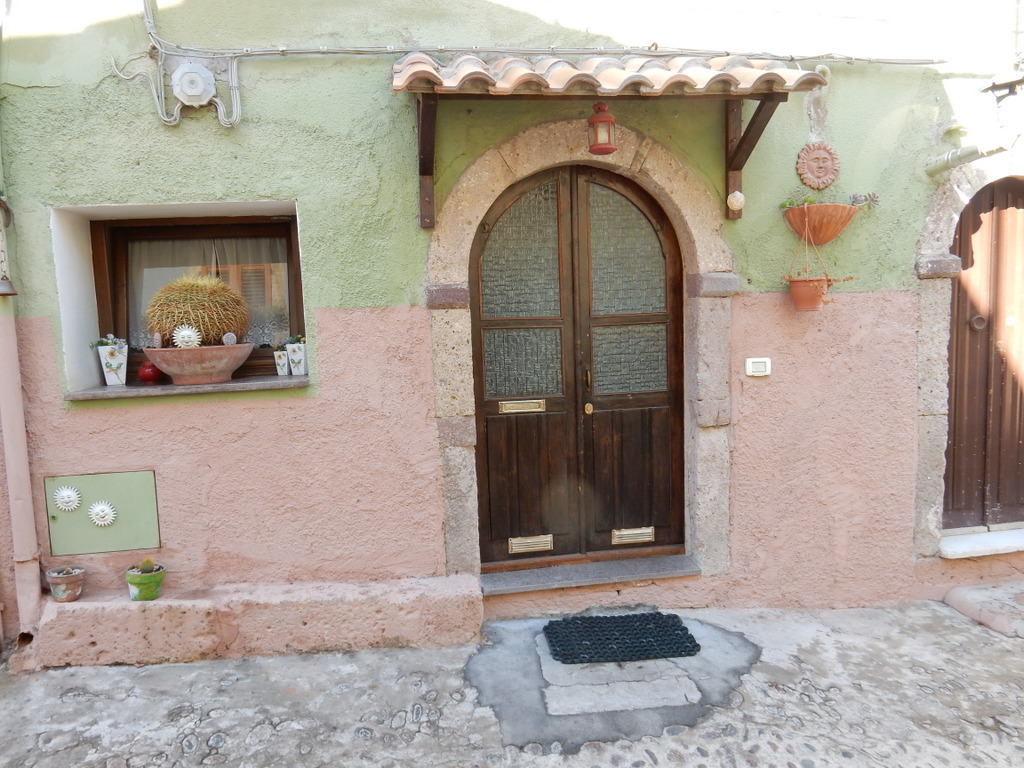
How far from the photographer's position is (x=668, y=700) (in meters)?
2.89

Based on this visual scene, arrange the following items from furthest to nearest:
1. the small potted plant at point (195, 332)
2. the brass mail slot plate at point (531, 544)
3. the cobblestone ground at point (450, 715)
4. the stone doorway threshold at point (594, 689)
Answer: the brass mail slot plate at point (531, 544)
the small potted plant at point (195, 332)
the stone doorway threshold at point (594, 689)
the cobblestone ground at point (450, 715)

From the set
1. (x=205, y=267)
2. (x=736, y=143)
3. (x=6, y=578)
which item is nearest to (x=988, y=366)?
(x=736, y=143)

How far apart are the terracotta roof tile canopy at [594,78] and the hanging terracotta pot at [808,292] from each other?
3.13 ft

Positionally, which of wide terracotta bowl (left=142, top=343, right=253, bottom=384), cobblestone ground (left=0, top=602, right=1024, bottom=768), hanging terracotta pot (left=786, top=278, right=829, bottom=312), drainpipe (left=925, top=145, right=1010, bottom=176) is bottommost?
cobblestone ground (left=0, top=602, right=1024, bottom=768)

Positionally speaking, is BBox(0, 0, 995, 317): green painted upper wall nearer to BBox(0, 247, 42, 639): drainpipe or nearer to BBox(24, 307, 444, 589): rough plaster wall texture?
BBox(0, 247, 42, 639): drainpipe

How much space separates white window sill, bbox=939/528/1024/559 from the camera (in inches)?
151

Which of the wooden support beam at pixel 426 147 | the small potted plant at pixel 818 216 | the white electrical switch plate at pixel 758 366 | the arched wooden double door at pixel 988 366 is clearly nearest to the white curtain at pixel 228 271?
the wooden support beam at pixel 426 147

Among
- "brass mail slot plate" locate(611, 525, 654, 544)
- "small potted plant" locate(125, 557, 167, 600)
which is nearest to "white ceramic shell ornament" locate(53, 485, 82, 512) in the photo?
"small potted plant" locate(125, 557, 167, 600)

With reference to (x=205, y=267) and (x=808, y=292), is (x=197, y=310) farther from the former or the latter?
(x=808, y=292)

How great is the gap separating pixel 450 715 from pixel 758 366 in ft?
7.78

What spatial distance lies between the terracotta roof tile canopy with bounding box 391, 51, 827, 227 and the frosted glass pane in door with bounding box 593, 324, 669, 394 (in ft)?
3.72

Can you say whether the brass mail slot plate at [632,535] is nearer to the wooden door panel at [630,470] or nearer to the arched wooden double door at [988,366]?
the wooden door panel at [630,470]

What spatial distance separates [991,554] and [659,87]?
3333 millimetres

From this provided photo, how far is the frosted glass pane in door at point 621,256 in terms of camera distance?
3.68 metres
